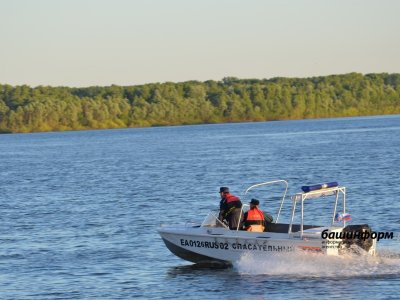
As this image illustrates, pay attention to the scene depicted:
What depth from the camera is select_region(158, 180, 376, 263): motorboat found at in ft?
85.5

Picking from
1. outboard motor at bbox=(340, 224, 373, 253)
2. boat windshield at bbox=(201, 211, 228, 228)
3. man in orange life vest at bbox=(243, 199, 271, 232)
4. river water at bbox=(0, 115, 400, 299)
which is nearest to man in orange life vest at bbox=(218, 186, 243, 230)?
boat windshield at bbox=(201, 211, 228, 228)

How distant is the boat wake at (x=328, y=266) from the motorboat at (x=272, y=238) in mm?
180

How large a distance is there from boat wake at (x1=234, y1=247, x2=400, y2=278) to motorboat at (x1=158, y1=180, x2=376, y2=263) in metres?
0.18

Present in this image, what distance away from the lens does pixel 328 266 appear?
26.3 m

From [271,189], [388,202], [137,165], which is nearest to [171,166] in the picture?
[137,165]

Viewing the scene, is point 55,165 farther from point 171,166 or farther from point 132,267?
point 132,267

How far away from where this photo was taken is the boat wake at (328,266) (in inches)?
1032

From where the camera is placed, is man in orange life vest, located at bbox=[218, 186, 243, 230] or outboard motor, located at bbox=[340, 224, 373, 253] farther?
man in orange life vest, located at bbox=[218, 186, 243, 230]

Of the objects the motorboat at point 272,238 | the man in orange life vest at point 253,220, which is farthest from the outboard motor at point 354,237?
the man in orange life vest at point 253,220

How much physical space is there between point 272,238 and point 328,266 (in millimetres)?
1740

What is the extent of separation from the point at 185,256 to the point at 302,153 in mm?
66889

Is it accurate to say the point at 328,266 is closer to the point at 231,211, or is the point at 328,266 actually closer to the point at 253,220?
the point at 253,220

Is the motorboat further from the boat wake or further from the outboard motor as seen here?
the boat wake

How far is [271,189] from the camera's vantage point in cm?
5409
